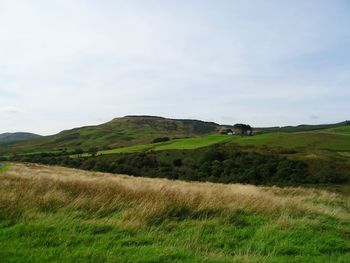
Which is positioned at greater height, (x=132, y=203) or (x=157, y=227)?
(x=132, y=203)

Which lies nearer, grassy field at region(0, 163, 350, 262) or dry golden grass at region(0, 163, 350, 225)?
grassy field at region(0, 163, 350, 262)

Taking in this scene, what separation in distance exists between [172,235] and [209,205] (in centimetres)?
246

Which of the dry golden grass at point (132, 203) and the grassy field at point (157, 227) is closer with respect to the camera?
the grassy field at point (157, 227)

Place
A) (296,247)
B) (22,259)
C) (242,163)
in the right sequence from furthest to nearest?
(242,163) < (296,247) < (22,259)

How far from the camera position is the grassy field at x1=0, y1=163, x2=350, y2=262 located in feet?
19.7

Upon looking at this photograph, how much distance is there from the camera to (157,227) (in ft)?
25.5

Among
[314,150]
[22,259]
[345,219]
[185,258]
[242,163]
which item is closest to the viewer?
[22,259]

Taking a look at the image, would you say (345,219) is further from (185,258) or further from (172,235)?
(185,258)

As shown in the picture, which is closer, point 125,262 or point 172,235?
point 125,262

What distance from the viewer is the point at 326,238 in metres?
7.86

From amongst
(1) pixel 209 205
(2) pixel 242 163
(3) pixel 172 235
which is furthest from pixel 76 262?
(2) pixel 242 163

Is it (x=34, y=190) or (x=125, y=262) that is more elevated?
(x=34, y=190)

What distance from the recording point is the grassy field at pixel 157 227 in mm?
6008

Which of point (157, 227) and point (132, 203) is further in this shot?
point (132, 203)
